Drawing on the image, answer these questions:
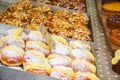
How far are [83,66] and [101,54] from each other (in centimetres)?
46

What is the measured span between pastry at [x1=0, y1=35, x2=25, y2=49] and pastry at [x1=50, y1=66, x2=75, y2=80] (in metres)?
0.37

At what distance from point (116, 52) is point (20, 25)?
87cm

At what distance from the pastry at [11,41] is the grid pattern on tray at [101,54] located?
1.89 ft

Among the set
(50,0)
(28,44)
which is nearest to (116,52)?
(28,44)

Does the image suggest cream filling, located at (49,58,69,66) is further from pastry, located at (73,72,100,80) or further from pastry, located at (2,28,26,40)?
pastry, located at (2,28,26,40)

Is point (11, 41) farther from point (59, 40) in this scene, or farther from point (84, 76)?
point (84, 76)

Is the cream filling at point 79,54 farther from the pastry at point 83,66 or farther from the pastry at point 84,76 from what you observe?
the pastry at point 84,76

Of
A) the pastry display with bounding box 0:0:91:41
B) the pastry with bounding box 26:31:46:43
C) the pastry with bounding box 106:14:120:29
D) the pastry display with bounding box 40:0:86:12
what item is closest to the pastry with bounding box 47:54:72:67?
the pastry with bounding box 26:31:46:43

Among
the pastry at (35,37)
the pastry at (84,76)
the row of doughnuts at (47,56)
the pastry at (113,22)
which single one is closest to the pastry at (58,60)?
the row of doughnuts at (47,56)

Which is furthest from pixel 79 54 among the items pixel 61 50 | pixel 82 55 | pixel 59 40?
pixel 59 40

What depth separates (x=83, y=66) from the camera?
186 centimetres

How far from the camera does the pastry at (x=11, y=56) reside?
184 centimetres

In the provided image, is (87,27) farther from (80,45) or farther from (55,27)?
(80,45)

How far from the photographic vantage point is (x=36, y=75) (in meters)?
1.64
